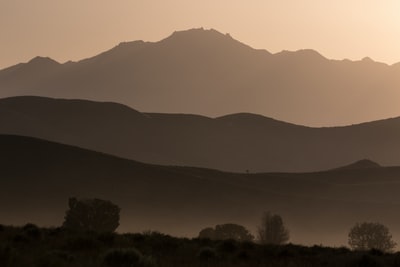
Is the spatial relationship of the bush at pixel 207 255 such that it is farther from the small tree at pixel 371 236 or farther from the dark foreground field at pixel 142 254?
the small tree at pixel 371 236

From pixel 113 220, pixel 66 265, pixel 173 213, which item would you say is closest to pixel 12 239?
pixel 66 265

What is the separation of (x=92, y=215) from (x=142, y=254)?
225 feet

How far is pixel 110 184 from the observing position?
627 ft

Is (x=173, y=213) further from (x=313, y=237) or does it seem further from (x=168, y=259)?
(x=168, y=259)

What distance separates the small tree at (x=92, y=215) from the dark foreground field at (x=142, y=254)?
192 feet

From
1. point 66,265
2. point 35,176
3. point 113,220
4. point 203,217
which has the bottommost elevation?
point 66,265

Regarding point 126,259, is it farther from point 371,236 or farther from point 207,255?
point 371,236

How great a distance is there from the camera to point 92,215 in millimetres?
88688

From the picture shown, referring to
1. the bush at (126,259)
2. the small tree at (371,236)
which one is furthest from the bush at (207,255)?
the small tree at (371,236)

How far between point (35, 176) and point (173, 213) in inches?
1631

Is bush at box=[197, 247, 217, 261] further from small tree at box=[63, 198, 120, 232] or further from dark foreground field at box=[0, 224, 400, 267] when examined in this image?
small tree at box=[63, 198, 120, 232]

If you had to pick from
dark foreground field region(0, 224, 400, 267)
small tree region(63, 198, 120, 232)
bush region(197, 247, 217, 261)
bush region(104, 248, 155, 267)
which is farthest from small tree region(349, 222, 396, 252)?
bush region(104, 248, 155, 267)

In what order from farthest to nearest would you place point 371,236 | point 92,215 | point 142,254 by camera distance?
point 371,236 → point 92,215 → point 142,254

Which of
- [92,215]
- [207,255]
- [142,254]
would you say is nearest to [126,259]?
[142,254]
